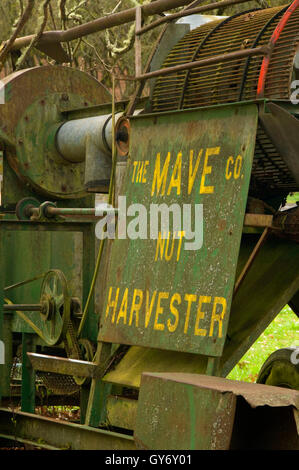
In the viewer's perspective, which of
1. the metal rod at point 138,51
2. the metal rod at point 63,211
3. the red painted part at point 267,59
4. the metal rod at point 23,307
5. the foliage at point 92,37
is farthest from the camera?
the foliage at point 92,37

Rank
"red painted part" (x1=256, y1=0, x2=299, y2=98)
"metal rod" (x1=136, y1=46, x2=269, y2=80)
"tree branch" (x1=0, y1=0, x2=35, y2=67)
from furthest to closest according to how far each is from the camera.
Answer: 1. "tree branch" (x1=0, y1=0, x2=35, y2=67)
2. "red painted part" (x1=256, y1=0, x2=299, y2=98)
3. "metal rod" (x1=136, y1=46, x2=269, y2=80)

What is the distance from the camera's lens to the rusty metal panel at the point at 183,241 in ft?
20.0

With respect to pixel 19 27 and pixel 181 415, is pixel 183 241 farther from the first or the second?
pixel 19 27

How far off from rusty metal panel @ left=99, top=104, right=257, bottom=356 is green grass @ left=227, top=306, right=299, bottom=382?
5.07 m

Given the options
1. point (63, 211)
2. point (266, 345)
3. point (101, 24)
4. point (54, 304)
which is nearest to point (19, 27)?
point (101, 24)

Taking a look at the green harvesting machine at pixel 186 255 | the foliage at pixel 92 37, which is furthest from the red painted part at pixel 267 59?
the foliage at pixel 92 37

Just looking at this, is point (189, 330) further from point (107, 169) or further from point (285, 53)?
point (107, 169)

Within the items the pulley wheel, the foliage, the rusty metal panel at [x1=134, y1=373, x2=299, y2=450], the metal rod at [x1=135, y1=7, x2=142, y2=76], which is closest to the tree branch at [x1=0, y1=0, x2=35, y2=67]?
the metal rod at [x1=135, y1=7, x2=142, y2=76]

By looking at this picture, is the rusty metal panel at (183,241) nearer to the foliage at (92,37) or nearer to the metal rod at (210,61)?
the metal rod at (210,61)

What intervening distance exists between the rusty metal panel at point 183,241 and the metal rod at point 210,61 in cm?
31

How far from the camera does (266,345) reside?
14.2 m

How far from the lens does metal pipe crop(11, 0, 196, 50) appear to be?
8.20 metres

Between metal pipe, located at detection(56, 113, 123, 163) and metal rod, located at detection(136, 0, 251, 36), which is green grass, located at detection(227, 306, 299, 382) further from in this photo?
metal rod, located at detection(136, 0, 251, 36)

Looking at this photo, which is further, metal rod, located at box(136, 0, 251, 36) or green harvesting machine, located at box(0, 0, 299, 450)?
metal rod, located at box(136, 0, 251, 36)
